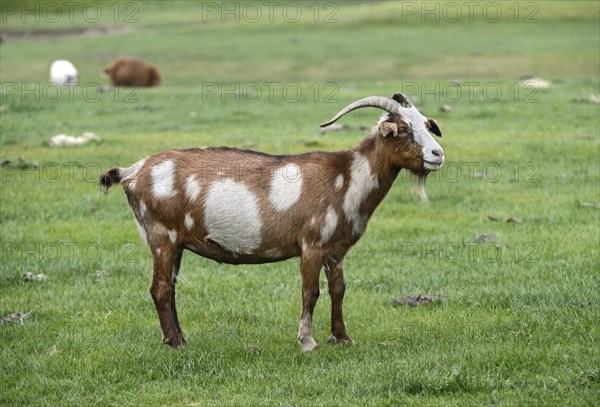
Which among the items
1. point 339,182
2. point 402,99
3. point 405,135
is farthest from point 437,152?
point 339,182

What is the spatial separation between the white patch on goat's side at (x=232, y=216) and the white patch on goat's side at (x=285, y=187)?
20 centimetres

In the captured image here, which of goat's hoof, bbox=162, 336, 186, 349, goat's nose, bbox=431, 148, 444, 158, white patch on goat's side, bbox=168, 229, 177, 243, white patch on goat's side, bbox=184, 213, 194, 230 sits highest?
goat's nose, bbox=431, 148, 444, 158

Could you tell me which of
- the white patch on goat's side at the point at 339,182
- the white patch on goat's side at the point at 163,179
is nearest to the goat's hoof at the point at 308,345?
the white patch on goat's side at the point at 339,182

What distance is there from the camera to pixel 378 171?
9.44m

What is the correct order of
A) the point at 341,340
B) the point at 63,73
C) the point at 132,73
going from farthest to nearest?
the point at 63,73
the point at 132,73
the point at 341,340

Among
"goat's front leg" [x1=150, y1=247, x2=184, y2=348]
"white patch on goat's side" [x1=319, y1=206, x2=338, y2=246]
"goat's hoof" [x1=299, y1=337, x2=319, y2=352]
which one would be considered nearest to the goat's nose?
"white patch on goat's side" [x1=319, y1=206, x2=338, y2=246]

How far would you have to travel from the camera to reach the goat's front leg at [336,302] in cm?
938

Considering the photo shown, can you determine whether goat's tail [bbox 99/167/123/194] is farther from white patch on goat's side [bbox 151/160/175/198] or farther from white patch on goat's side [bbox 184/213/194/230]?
white patch on goat's side [bbox 184/213/194/230]

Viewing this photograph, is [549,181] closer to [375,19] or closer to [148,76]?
[148,76]

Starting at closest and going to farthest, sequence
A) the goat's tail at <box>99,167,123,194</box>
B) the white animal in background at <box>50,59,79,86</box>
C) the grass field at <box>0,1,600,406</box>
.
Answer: the grass field at <box>0,1,600,406</box>, the goat's tail at <box>99,167,123,194</box>, the white animal in background at <box>50,59,79,86</box>

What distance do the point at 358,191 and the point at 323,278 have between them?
2.91 meters

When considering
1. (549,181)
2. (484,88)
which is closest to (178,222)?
(549,181)

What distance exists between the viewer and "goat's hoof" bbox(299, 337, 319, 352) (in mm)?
9094

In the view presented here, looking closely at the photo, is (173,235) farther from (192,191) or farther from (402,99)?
(402,99)
